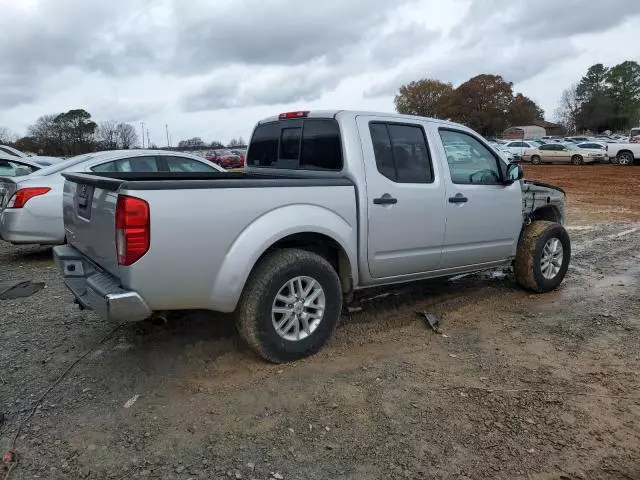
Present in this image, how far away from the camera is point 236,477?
2.68m

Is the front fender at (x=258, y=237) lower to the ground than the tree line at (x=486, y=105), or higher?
A: lower

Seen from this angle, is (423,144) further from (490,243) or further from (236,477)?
(236,477)

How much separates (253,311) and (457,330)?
1.95 meters

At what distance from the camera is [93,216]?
3.64 metres

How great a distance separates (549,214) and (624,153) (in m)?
27.2

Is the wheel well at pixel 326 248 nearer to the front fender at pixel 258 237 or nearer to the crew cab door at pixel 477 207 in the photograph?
the front fender at pixel 258 237

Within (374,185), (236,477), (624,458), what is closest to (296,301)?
(374,185)

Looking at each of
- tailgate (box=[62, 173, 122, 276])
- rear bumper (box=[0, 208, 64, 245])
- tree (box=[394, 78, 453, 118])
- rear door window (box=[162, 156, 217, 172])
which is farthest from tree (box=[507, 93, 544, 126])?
tailgate (box=[62, 173, 122, 276])

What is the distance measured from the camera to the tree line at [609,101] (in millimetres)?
93812

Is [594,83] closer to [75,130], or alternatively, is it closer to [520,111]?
[520,111]

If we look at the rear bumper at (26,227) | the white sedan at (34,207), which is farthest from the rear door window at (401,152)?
the rear bumper at (26,227)

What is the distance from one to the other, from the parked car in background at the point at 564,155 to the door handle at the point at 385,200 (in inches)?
1240

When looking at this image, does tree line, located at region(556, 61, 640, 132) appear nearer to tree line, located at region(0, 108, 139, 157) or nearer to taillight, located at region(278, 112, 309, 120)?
tree line, located at region(0, 108, 139, 157)

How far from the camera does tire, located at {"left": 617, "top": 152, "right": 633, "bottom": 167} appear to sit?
95.0 ft
